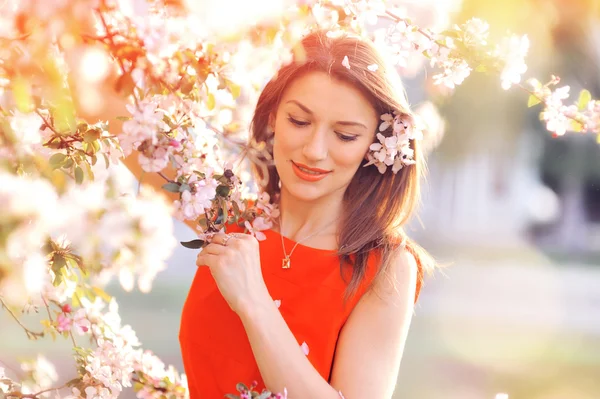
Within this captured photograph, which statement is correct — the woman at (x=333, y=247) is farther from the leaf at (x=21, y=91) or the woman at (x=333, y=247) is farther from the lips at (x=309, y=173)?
the leaf at (x=21, y=91)

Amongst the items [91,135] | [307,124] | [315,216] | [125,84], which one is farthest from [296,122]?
[125,84]

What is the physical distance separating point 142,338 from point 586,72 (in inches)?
297

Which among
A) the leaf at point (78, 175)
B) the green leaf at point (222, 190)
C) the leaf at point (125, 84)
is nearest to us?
the leaf at point (125, 84)

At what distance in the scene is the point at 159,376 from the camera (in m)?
1.67

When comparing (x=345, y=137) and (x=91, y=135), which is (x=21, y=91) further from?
(x=345, y=137)

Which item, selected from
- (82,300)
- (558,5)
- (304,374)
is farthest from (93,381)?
(558,5)

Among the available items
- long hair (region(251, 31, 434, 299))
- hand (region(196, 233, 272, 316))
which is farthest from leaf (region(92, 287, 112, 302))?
long hair (region(251, 31, 434, 299))

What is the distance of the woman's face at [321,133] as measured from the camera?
1461 mm

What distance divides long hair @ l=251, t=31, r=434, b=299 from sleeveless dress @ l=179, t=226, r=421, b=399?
0.04m

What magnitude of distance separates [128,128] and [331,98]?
60cm

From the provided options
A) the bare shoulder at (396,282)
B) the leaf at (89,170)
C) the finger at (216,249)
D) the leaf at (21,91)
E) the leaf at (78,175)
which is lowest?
the leaf at (21,91)

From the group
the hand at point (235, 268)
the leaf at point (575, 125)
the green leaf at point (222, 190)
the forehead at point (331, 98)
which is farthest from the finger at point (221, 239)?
the leaf at point (575, 125)

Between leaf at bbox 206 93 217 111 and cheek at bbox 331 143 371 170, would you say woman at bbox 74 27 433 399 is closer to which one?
cheek at bbox 331 143 371 170

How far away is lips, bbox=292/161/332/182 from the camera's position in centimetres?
151
